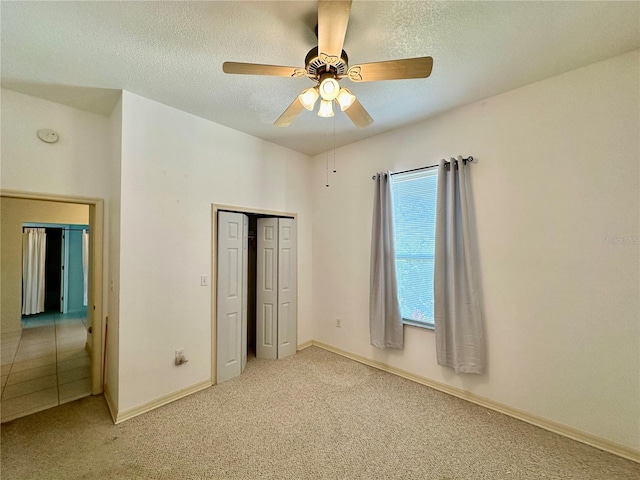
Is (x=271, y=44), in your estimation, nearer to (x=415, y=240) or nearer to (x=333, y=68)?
(x=333, y=68)

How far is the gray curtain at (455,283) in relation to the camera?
2.44 meters

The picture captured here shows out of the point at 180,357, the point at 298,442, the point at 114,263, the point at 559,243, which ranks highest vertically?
the point at 559,243

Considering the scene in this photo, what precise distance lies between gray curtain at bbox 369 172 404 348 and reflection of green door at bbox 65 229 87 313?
729 cm

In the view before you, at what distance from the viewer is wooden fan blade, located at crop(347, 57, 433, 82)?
1415mm

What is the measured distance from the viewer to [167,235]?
100 inches

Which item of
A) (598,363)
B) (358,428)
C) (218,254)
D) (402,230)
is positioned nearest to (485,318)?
(598,363)

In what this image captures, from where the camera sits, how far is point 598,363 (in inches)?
75.7

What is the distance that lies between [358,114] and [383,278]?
1896 mm

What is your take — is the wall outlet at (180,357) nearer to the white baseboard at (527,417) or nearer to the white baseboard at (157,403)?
the white baseboard at (157,403)

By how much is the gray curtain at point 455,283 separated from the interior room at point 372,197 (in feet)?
0.37

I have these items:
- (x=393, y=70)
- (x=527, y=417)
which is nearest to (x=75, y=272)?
(x=393, y=70)

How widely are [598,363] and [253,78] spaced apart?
11.5 feet

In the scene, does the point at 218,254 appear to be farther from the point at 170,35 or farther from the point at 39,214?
the point at 39,214

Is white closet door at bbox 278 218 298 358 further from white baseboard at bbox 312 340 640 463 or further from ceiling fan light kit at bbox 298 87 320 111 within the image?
ceiling fan light kit at bbox 298 87 320 111
